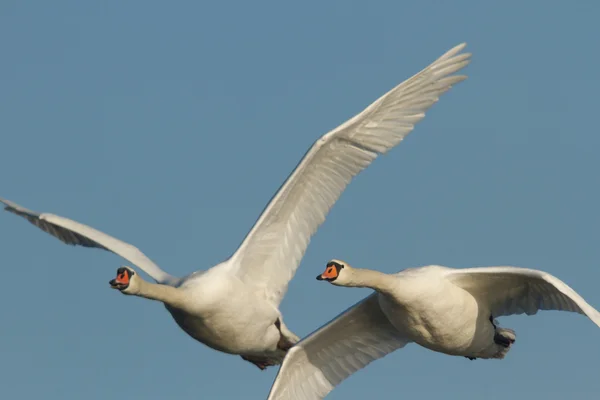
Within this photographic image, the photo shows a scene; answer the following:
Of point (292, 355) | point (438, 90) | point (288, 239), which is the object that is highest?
point (438, 90)

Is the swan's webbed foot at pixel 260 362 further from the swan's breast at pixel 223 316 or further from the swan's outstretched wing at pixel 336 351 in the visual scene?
the swan's outstretched wing at pixel 336 351

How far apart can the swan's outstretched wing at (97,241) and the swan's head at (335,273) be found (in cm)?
269

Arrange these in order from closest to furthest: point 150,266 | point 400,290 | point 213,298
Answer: point 400,290 < point 213,298 < point 150,266

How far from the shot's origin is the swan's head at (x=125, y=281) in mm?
19500

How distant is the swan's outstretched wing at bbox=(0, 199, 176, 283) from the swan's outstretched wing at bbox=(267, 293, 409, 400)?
7.20 feet

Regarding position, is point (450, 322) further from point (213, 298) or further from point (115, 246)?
point (115, 246)

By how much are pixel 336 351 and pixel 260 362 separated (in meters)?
1.75

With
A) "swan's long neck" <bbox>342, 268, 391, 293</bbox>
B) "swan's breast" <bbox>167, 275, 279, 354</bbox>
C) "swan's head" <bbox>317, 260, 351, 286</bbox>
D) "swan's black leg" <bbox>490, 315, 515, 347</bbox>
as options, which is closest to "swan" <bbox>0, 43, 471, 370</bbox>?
"swan's breast" <bbox>167, 275, 279, 354</bbox>

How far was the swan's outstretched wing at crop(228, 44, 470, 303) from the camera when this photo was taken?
67.8 feet

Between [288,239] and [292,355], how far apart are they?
70.7 inches

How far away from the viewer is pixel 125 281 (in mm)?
19562

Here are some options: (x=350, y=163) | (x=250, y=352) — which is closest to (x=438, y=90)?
(x=350, y=163)

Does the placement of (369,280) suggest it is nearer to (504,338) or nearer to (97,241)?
(504,338)

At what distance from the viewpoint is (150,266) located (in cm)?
2189
